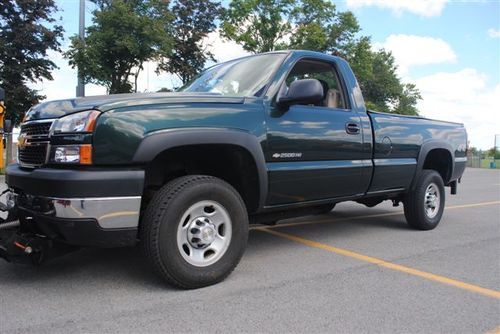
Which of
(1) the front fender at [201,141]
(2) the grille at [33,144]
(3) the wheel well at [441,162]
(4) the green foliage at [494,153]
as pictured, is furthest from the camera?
(4) the green foliage at [494,153]

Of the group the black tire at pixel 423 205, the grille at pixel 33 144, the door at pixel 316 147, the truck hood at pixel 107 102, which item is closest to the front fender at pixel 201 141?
the door at pixel 316 147

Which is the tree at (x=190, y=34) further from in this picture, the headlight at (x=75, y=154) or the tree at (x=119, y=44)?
the headlight at (x=75, y=154)

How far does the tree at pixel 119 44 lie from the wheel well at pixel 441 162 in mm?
13553

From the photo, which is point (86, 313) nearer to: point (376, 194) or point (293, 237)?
point (293, 237)

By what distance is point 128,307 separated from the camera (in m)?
3.21

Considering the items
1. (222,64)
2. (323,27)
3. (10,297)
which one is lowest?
(10,297)

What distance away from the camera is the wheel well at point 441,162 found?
651 centimetres

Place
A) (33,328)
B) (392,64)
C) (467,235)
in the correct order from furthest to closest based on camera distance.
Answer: (392,64) < (467,235) < (33,328)

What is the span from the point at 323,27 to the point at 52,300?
102ft

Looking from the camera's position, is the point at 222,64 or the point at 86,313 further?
the point at 222,64

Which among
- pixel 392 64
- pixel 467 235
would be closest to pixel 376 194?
pixel 467 235

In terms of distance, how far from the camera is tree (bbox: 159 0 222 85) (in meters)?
25.1

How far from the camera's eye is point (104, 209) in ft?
10.5

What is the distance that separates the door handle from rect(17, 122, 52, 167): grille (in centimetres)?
285
